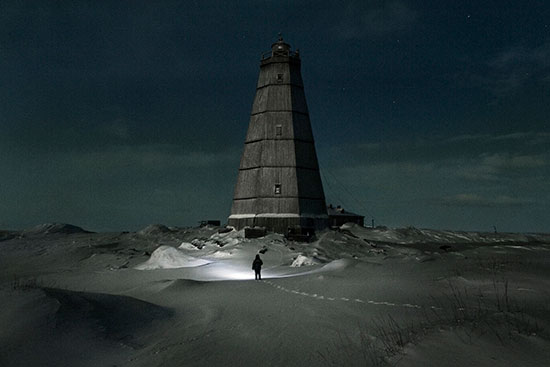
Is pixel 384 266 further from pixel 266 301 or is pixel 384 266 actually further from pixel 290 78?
pixel 290 78

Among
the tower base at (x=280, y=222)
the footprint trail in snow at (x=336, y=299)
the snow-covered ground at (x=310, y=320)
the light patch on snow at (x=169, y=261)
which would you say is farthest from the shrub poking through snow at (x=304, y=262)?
the tower base at (x=280, y=222)

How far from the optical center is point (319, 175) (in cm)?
3594

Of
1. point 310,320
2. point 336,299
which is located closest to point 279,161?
point 336,299

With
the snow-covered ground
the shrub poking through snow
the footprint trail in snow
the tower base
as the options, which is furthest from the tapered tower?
the footprint trail in snow

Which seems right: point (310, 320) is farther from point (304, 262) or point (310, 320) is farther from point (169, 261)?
point (169, 261)

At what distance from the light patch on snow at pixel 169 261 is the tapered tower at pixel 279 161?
964cm

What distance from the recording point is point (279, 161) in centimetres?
3397

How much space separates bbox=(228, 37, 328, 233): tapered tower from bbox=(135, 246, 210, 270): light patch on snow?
9.64 metres

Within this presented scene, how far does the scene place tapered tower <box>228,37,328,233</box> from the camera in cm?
3347

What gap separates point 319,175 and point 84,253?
22.4m

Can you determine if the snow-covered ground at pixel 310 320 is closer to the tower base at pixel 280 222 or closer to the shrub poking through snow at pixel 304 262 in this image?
the shrub poking through snow at pixel 304 262

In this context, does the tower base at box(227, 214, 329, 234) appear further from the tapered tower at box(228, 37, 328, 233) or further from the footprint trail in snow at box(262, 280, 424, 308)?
the footprint trail in snow at box(262, 280, 424, 308)

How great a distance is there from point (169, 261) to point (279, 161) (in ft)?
44.7

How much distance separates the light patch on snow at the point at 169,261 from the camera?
79.3ft
